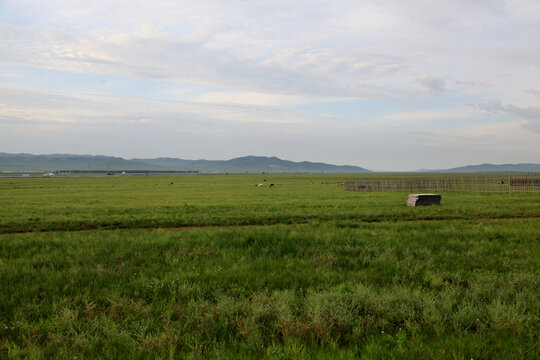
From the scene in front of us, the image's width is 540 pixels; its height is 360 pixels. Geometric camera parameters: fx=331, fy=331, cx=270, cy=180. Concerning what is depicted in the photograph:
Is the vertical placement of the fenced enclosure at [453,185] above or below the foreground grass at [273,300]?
above

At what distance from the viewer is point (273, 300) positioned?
630 centimetres

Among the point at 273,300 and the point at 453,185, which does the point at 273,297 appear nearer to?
the point at 273,300

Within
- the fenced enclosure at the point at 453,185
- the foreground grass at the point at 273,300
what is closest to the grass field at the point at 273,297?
the foreground grass at the point at 273,300

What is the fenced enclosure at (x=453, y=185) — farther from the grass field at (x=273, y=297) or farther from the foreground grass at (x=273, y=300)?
the foreground grass at (x=273, y=300)

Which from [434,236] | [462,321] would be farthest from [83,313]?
[434,236]

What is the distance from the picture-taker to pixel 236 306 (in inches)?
236

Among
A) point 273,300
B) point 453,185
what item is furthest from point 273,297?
point 453,185

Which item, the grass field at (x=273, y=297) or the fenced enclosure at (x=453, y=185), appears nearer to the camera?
the grass field at (x=273, y=297)

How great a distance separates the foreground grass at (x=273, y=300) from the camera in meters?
4.82

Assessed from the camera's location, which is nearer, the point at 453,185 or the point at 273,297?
the point at 273,297

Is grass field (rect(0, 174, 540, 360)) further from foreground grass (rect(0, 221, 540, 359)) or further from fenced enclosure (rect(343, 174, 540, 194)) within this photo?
fenced enclosure (rect(343, 174, 540, 194))

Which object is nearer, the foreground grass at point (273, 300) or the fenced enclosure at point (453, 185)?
the foreground grass at point (273, 300)

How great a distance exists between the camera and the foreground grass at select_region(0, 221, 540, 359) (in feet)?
15.8

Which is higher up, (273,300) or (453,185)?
(453,185)
